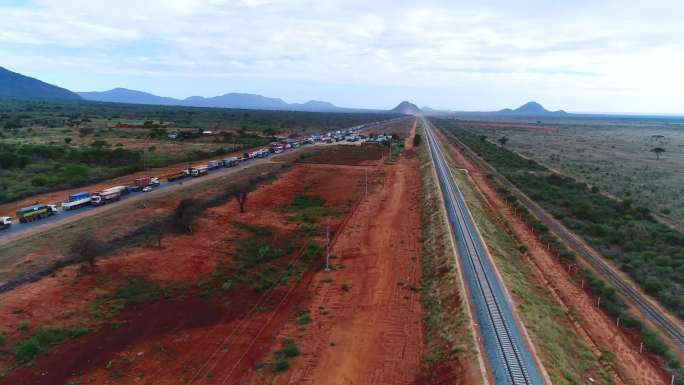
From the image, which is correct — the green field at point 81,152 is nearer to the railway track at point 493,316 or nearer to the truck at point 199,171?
the truck at point 199,171

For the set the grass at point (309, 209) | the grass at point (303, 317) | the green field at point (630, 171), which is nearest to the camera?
the grass at point (303, 317)

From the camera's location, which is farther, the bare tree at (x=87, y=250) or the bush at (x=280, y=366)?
the bare tree at (x=87, y=250)

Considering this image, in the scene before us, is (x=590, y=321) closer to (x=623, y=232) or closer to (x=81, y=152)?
(x=623, y=232)

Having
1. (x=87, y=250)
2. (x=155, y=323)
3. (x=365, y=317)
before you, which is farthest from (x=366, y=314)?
(x=87, y=250)

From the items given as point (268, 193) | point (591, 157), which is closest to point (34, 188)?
point (268, 193)

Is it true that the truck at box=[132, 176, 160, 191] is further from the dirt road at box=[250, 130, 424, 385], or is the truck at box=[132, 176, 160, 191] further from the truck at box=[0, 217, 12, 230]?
the dirt road at box=[250, 130, 424, 385]

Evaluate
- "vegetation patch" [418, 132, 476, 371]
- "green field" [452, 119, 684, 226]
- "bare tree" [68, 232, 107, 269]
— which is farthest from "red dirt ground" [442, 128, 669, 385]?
"bare tree" [68, 232, 107, 269]

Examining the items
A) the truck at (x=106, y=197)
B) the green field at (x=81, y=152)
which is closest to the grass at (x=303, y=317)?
the truck at (x=106, y=197)
